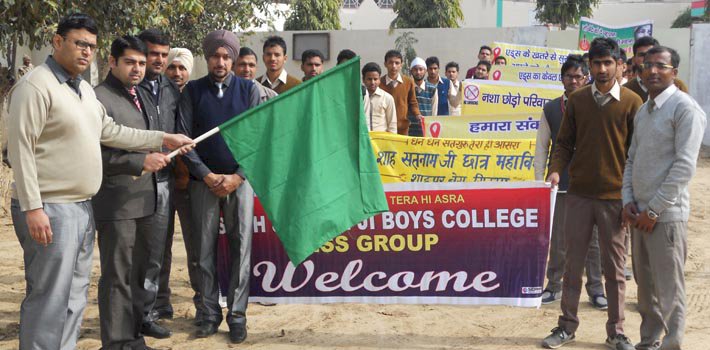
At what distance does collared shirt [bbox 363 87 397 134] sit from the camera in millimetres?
8742

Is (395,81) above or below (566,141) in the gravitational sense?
above

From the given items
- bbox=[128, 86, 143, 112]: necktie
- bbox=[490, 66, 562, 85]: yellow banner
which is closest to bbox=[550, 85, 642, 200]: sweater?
bbox=[128, 86, 143, 112]: necktie

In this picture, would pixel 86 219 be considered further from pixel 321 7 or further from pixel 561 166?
pixel 321 7

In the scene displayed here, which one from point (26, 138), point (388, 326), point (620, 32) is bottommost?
point (388, 326)

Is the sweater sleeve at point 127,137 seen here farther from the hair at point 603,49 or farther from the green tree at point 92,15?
the hair at point 603,49

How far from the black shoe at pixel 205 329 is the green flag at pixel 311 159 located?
3.53 feet

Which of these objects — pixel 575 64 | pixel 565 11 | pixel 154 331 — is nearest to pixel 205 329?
pixel 154 331

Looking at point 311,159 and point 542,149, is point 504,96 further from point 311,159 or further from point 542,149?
point 311,159

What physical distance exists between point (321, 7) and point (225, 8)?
1557cm

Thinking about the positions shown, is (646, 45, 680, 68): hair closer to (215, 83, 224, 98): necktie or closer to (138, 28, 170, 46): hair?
(215, 83, 224, 98): necktie

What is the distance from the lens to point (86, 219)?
4.50 m

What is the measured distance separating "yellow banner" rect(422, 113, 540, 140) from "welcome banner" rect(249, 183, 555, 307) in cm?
273

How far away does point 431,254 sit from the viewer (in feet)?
20.6

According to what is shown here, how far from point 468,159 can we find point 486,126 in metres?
1.35
